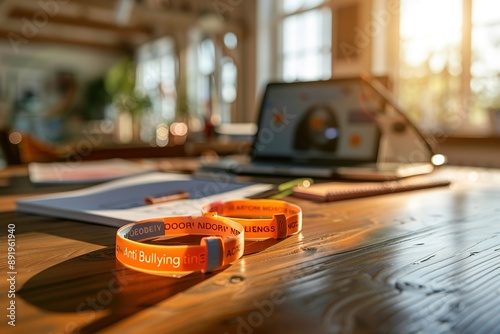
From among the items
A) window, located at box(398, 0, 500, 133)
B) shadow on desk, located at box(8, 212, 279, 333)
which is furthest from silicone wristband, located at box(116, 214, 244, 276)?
window, located at box(398, 0, 500, 133)

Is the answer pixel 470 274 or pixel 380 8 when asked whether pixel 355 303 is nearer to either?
pixel 470 274

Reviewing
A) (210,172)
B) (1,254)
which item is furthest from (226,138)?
(1,254)

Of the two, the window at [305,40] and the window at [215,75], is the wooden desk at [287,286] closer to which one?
the window at [305,40]

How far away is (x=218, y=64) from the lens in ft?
20.2

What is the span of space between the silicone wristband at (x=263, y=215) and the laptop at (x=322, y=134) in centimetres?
46

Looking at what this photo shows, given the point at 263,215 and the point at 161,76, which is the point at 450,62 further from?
the point at 161,76

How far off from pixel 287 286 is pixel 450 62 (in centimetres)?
355

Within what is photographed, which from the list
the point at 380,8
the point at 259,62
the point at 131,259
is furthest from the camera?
the point at 259,62

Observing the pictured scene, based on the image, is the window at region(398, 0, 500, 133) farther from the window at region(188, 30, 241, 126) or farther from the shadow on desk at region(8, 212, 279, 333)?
the shadow on desk at region(8, 212, 279, 333)

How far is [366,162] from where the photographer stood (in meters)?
1.16

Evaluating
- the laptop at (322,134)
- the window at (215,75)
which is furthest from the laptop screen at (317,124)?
the window at (215,75)

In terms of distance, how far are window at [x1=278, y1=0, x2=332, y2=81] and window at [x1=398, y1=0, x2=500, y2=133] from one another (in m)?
0.93

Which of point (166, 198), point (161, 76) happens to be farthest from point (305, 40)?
point (166, 198)

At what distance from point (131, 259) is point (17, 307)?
11cm
